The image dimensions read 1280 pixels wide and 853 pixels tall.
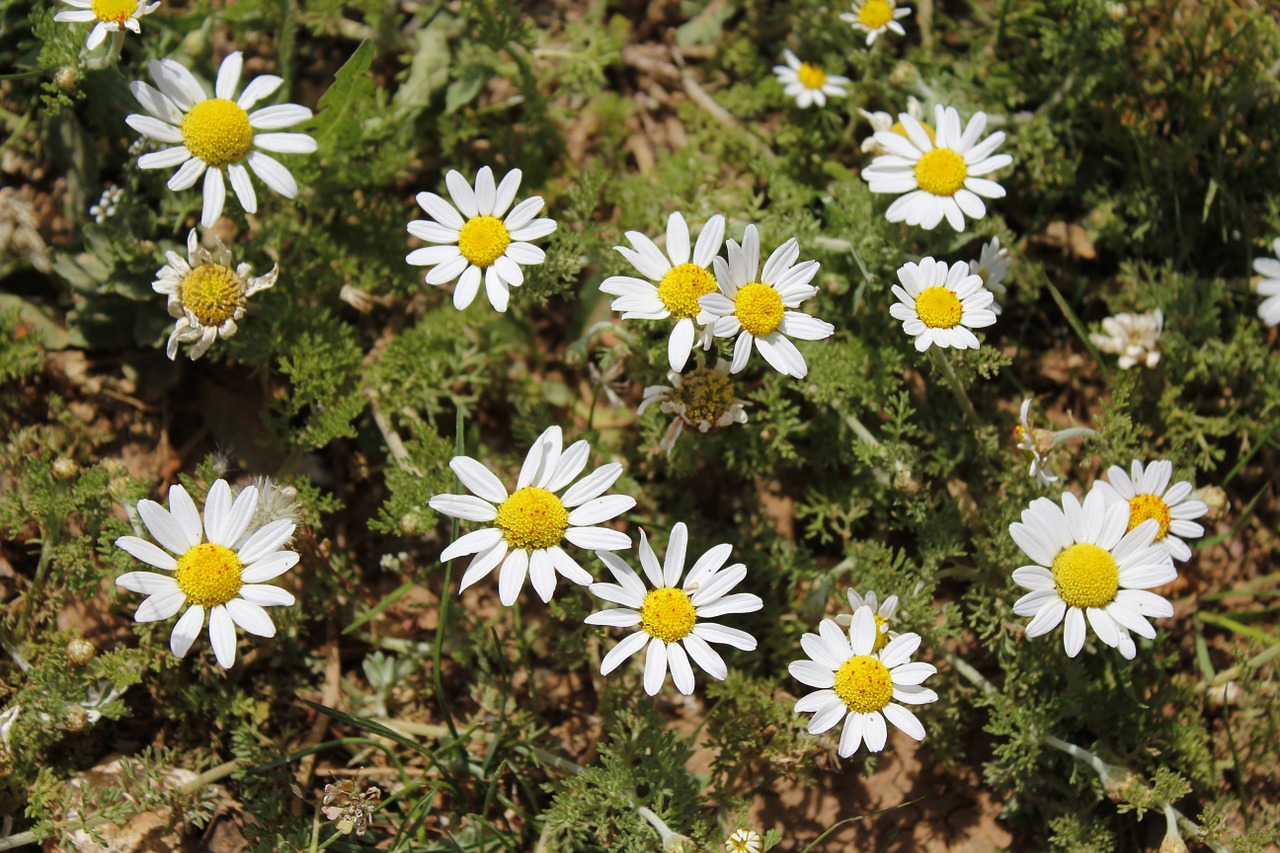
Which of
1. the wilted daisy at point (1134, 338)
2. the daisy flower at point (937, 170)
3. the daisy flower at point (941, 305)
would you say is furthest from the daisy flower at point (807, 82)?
the wilted daisy at point (1134, 338)

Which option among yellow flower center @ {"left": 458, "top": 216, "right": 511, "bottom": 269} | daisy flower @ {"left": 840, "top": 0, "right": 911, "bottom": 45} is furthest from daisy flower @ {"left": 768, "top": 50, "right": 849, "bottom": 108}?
yellow flower center @ {"left": 458, "top": 216, "right": 511, "bottom": 269}

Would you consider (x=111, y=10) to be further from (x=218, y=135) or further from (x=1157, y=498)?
(x=1157, y=498)

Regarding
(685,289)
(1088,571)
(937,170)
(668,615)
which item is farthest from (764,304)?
(1088,571)

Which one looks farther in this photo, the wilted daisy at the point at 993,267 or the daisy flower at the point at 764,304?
the wilted daisy at the point at 993,267

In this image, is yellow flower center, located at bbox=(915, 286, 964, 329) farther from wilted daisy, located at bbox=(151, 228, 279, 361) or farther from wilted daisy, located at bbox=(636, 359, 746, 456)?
wilted daisy, located at bbox=(151, 228, 279, 361)

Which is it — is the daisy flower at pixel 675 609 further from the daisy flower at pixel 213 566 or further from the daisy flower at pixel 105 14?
the daisy flower at pixel 105 14

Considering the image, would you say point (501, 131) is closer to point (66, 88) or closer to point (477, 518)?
point (66, 88)
